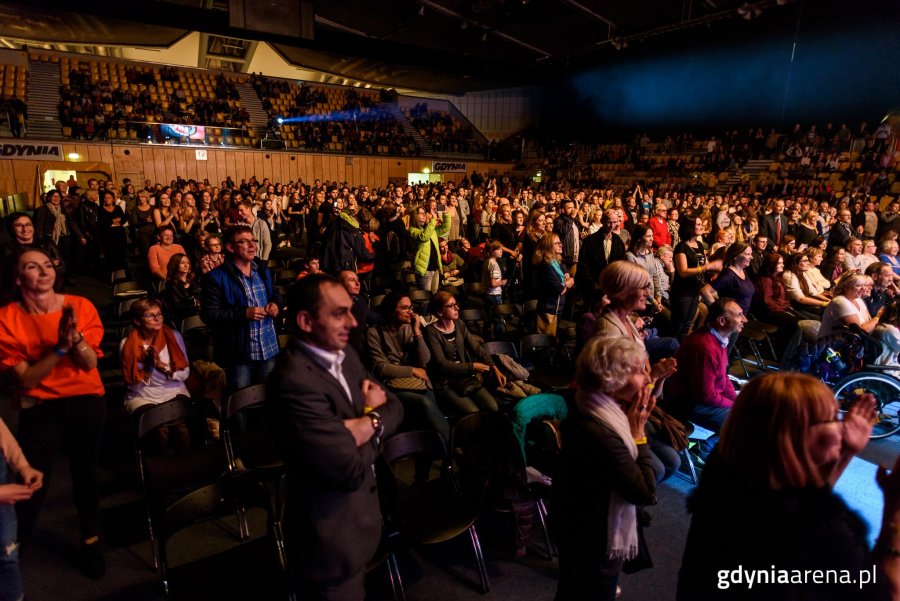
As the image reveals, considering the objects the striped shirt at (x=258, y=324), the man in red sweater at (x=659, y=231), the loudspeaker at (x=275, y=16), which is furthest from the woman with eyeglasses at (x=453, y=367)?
the loudspeaker at (x=275, y=16)

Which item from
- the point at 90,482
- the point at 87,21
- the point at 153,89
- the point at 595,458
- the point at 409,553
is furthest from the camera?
the point at 153,89

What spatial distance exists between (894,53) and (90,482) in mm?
19531

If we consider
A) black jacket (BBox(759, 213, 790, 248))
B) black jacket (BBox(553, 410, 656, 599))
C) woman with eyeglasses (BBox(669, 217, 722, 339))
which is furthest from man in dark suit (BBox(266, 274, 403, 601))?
black jacket (BBox(759, 213, 790, 248))

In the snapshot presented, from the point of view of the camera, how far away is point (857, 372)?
4.01 meters

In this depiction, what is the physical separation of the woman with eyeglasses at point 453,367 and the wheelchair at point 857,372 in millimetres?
2931

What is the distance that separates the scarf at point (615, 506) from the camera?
1698 millimetres

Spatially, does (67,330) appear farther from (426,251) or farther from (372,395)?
(426,251)

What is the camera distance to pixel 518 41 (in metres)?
18.6

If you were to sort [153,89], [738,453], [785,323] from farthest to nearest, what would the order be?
1. [153,89]
2. [785,323]
3. [738,453]

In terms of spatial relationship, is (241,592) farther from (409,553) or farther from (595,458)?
(595,458)

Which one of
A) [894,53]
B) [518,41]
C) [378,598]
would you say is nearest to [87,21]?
[518,41]

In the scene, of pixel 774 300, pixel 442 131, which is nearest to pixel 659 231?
pixel 774 300

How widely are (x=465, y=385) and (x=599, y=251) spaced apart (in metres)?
2.35

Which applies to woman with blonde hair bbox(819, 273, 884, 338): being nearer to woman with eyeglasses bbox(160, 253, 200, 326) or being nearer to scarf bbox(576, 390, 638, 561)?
scarf bbox(576, 390, 638, 561)
